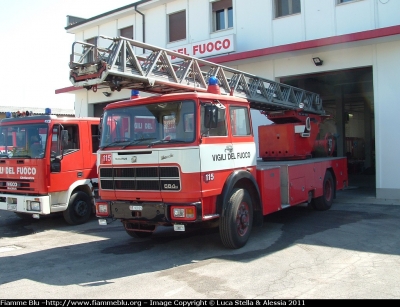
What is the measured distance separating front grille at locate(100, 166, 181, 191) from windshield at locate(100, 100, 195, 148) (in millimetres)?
427

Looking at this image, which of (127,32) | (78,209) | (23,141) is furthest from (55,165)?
(127,32)

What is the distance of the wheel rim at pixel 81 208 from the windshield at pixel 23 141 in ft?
5.31

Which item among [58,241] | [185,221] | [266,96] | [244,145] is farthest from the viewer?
[266,96]

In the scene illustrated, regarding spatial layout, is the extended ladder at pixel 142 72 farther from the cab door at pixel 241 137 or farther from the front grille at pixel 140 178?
the front grille at pixel 140 178

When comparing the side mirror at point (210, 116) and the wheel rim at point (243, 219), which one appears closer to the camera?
the side mirror at point (210, 116)

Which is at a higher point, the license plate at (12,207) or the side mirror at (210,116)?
the side mirror at (210,116)

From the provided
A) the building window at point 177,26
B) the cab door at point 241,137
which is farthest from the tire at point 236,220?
the building window at point 177,26

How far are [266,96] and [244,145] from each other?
10.8 ft

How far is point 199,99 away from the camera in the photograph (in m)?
6.41

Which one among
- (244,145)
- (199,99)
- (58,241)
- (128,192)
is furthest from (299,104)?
(58,241)

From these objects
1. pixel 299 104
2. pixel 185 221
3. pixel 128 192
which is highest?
pixel 299 104

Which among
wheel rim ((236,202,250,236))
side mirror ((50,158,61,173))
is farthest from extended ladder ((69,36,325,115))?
side mirror ((50,158,61,173))

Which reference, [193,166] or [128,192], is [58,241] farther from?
[193,166]

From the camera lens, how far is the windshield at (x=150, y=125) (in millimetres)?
6363
